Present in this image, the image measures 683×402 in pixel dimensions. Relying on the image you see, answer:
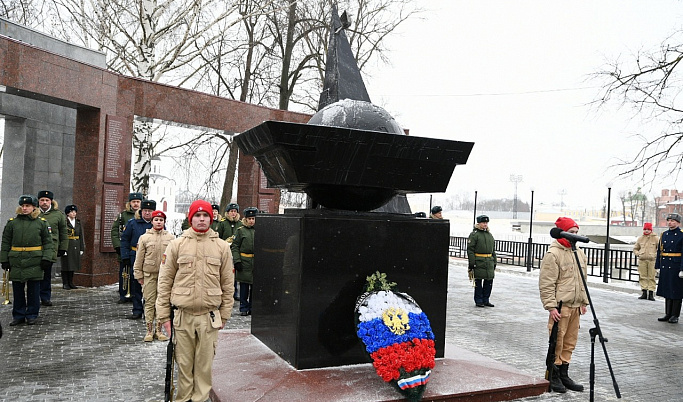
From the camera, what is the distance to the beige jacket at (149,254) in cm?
721

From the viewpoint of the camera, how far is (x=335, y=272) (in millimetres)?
5270

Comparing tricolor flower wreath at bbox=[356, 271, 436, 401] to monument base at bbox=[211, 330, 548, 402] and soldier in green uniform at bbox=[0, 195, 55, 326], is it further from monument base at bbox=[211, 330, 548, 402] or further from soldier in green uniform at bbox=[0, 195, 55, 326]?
soldier in green uniform at bbox=[0, 195, 55, 326]

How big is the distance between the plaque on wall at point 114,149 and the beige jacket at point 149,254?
5257 mm

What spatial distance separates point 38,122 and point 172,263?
11120mm

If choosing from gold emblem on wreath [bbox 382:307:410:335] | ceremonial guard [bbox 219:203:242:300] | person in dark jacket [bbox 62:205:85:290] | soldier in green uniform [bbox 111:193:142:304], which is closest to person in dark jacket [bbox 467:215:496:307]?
ceremonial guard [bbox 219:203:242:300]

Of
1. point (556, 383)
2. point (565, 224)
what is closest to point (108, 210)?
point (565, 224)

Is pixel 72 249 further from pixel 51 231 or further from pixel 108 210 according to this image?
pixel 51 231

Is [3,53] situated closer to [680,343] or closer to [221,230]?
[221,230]

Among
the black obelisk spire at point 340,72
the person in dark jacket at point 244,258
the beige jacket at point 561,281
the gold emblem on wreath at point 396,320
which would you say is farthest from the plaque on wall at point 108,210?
the beige jacket at point 561,281

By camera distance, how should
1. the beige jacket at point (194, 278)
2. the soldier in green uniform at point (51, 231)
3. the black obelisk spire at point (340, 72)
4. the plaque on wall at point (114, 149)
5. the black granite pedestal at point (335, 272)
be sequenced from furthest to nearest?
the plaque on wall at point (114, 149) → the soldier in green uniform at point (51, 231) → the black obelisk spire at point (340, 72) → the black granite pedestal at point (335, 272) → the beige jacket at point (194, 278)

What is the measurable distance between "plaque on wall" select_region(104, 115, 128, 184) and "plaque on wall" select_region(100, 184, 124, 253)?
0.69ft

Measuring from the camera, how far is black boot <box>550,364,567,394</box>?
536 centimetres

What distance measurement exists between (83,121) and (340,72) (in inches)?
300

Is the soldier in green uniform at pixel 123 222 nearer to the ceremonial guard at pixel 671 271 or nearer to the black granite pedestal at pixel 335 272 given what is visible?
the black granite pedestal at pixel 335 272
